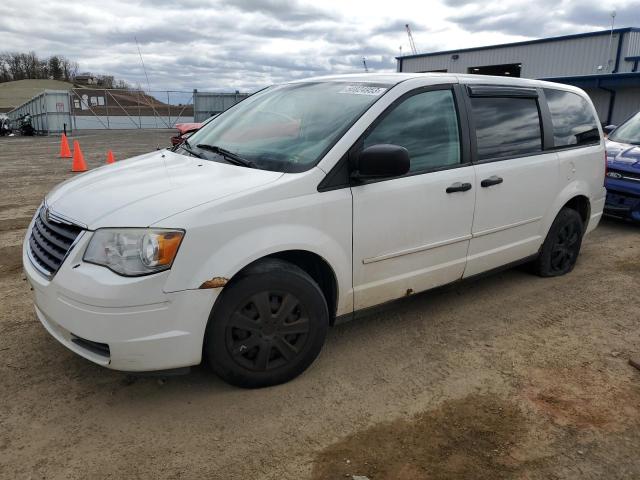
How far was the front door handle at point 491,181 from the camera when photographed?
3.87 m

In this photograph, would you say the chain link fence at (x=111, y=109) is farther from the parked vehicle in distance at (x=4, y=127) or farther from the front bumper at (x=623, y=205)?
the front bumper at (x=623, y=205)

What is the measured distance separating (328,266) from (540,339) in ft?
5.70

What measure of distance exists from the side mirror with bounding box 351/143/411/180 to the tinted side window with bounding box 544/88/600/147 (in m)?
2.22

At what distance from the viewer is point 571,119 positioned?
15.9ft

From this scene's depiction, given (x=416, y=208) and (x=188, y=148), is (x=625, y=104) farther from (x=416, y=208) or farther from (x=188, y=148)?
(x=188, y=148)

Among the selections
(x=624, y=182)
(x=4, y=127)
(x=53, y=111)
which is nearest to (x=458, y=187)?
(x=624, y=182)

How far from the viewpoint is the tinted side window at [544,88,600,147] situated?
4.66 metres

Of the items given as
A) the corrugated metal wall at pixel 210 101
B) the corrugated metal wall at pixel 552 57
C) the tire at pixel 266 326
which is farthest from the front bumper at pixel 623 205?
the corrugated metal wall at pixel 210 101

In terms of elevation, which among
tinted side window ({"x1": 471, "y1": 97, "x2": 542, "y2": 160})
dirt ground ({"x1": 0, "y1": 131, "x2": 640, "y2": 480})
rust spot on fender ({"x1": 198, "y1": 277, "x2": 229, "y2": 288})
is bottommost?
dirt ground ({"x1": 0, "y1": 131, "x2": 640, "y2": 480})

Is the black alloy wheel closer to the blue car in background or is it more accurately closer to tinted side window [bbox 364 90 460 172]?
tinted side window [bbox 364 90 460 172]

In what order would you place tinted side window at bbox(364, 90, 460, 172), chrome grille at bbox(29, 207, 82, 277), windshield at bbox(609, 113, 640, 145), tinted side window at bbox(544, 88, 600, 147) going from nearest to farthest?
chrome grille at bbox(29, 207, 82, 277)
tinted side window at bbox(364, 90, 460, 172)
tinted side window at bbox(544, 88, 600, 147)
windshield at bbox(609, 113, 640, 145)

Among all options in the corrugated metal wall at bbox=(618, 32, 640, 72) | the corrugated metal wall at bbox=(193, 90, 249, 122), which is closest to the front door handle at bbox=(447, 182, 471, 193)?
the corrugated metal wall at bbox=(618, 32, 640, 72)

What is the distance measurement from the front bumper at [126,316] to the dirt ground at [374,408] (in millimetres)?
375

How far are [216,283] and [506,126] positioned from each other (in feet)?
9.02
